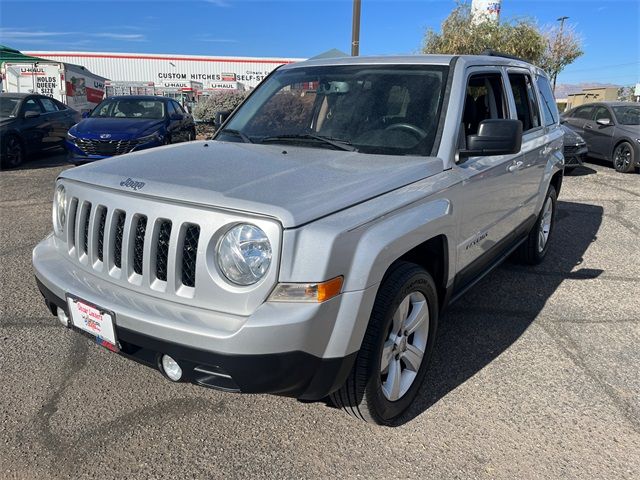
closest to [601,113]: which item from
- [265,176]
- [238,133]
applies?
[238,133]

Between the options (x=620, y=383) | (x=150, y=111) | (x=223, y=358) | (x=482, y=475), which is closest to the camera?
(x=223, y=358)

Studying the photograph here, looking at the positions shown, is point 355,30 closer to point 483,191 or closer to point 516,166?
point 516,166

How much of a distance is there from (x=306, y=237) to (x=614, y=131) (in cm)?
1234

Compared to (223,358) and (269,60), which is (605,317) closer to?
(223,358)

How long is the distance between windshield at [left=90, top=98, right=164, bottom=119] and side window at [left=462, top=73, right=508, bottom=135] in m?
8.54

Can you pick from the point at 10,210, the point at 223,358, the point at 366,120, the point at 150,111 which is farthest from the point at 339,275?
the point at 150,111

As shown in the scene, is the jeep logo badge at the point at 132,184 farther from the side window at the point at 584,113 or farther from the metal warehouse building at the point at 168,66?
A: the metal warehouse building at the point at 168,66

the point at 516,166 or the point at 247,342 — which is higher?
the point at 516,166

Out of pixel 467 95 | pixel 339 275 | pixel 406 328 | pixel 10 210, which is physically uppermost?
pixel 467 95

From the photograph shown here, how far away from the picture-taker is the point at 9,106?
11250mm

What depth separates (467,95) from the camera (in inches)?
131

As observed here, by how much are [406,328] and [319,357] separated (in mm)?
721

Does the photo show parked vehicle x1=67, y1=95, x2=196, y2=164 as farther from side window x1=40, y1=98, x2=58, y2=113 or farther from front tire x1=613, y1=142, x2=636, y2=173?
front tire x1=613, y1=142, x2=636, y2=173

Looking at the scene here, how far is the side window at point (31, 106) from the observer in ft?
37.1
